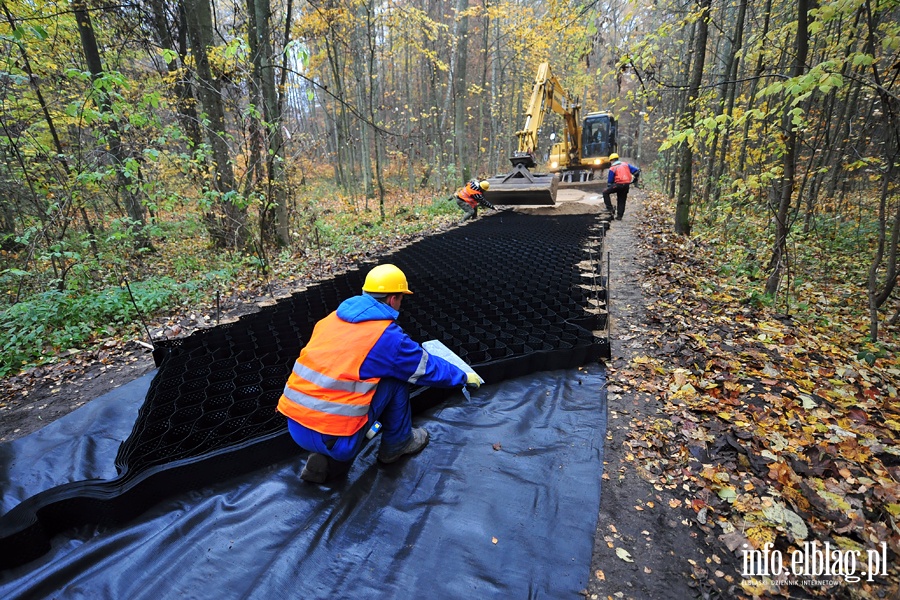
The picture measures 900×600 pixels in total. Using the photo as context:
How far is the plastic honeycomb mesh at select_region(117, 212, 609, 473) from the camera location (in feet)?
8.86

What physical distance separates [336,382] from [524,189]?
30.0 ft

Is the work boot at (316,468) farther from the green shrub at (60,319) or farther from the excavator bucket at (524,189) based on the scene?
the excavator bucket at (524,189)

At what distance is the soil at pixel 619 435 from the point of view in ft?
5.92

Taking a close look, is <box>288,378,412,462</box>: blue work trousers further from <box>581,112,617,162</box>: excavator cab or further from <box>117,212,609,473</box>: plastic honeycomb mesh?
<box>581,112,617,162</box>: excavator cab

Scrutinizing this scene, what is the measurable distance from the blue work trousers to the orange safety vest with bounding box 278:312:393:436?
68mm

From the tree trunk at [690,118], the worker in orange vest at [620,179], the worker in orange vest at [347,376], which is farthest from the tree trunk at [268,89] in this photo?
the worker in orange vest at [620,179]

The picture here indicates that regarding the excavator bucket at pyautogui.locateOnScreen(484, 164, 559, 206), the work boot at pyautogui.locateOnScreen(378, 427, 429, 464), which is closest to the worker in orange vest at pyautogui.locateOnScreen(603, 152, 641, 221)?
the excavator bucket at pyautogui.locateOnScreen(484, 164, 559, 206)

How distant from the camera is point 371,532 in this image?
2053 mm

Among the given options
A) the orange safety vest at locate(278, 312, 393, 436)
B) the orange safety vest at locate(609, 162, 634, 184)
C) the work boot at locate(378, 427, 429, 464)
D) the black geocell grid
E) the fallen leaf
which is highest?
the orange safety vest at locate(609, 162, 634, 184)

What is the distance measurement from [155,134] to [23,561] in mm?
7674

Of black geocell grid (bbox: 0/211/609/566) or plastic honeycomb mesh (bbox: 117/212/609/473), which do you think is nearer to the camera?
black geocell grid (bbox: 0/211/609/566)

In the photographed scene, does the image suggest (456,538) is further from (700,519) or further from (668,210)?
(668,210)

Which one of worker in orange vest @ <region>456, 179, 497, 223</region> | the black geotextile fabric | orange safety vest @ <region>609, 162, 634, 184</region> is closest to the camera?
the black geotextile fabric

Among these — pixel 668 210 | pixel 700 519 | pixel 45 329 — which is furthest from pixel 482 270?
pixel 668 210
